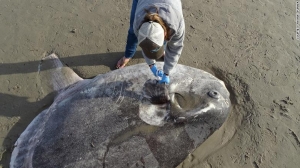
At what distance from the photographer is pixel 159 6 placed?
10.6 feet

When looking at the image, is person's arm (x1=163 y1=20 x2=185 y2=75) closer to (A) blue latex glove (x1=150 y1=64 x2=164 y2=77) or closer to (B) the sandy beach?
(A) blue latex glove (x1=150 y1=64 x2=164 y2=77)

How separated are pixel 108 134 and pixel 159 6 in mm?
1796

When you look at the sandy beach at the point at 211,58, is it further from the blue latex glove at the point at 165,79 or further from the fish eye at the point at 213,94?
the blue latex glove at the point at 165,79

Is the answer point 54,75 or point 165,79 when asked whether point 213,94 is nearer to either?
point 165,79

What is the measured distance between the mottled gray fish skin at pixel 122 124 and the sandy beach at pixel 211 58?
637 mm

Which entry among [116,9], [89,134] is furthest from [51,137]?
[116,9]

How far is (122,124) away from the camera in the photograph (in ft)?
12.9

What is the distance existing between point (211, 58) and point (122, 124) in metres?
2.60

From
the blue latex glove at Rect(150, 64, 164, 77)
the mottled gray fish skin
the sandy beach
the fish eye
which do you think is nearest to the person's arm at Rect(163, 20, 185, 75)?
the blue latex glove at Rect(150, 64, 164, 77)

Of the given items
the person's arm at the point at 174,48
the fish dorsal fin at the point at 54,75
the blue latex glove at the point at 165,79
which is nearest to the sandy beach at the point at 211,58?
the fish dorsal fin at the point at 54,75

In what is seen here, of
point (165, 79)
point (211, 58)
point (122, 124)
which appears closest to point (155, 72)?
point (165, 79)

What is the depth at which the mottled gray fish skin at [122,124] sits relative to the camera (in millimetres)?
3815

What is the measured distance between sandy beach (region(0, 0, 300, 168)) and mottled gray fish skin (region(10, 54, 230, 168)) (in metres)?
0.64

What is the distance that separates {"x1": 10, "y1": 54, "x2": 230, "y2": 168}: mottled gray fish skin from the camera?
12.5 ft
